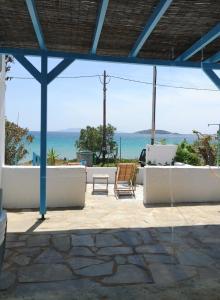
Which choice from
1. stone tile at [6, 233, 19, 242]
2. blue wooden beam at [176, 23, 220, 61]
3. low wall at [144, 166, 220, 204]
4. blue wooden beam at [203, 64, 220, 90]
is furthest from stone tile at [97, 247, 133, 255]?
blue wooden beam at [203, 64, 220, 90]

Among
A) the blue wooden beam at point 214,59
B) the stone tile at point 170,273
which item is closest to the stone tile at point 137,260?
the stone tile at point 170,273

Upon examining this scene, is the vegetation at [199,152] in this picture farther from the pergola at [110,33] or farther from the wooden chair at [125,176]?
the pergola at [110,33]

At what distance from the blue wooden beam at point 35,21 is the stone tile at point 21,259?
10.9 feet

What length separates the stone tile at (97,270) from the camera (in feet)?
13.9

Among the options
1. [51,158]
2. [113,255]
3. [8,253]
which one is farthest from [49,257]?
[51,158]

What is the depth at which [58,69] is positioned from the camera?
6.70m

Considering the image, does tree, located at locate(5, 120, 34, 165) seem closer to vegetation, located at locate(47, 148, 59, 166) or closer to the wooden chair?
vegetation, located at locate(47, 148, 59, 166)

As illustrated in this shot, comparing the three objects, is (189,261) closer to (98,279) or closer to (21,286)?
(98,279)

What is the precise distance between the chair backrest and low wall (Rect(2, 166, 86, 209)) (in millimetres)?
2008

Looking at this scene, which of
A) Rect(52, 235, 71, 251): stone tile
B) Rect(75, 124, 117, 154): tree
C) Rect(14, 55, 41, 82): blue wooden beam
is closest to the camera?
Rect(52, 235, 71, 251): stone tile

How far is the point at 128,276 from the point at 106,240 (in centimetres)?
139

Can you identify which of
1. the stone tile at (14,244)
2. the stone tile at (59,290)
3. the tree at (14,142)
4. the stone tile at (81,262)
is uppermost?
the tree at (14,142)

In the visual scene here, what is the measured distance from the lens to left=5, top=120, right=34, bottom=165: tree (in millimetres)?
10945

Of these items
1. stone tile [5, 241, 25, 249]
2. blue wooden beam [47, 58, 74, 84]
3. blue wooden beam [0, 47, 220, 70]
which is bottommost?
stone tile [5, 241, 25, 249]
